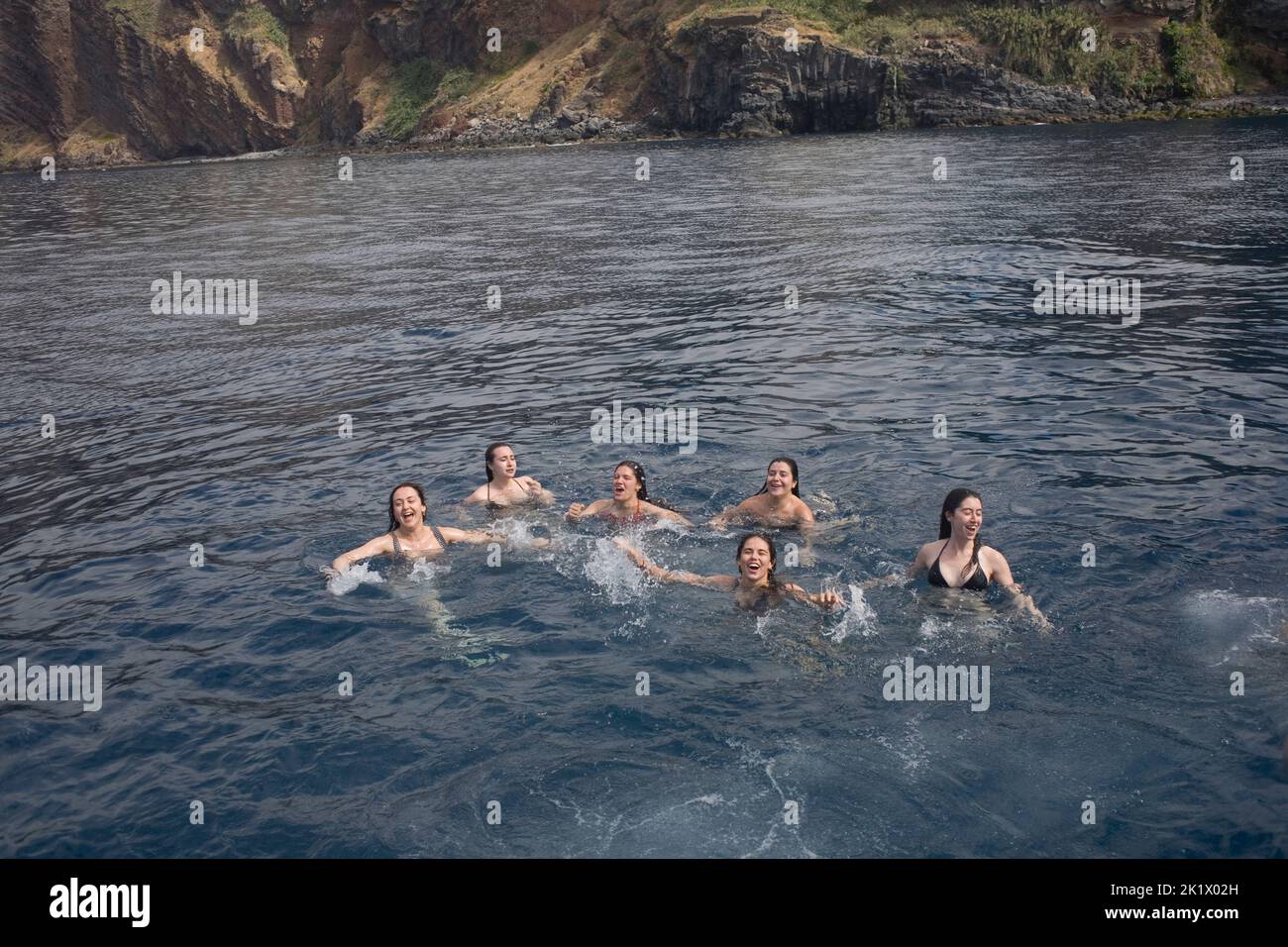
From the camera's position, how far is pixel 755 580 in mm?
10328

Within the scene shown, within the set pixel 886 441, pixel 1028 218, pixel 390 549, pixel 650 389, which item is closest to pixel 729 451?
pixel 886 441

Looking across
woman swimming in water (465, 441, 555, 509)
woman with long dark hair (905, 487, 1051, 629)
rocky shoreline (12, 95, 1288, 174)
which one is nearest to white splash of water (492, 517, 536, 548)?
woman swimming in water (465, 441, 555, 509)

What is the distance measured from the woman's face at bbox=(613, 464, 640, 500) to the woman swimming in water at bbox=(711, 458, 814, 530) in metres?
1.02

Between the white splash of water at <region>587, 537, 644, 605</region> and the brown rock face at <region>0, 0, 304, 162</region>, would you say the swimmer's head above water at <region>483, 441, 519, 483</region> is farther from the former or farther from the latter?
the brown rock face at <region>0, 0, 304, 162</region>

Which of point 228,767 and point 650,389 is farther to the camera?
point 650,389

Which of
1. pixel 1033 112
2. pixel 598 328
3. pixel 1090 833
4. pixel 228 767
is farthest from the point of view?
pixel 1033 112

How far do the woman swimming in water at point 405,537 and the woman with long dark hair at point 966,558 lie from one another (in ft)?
13.7

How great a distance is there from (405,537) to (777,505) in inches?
156

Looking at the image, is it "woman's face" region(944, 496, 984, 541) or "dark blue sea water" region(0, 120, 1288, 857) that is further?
"woman's face" region(944, 496, 984, 541)

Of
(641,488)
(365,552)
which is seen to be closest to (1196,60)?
(641,488)

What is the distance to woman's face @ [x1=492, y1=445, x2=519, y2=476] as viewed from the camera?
509 inches

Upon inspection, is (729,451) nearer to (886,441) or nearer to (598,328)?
(886,441)

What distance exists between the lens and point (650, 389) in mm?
17344
